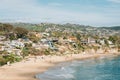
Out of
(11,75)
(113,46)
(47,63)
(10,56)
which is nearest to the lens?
(11,75)

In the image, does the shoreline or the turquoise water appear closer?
the shoreline

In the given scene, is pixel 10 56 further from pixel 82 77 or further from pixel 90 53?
pixel 90 53

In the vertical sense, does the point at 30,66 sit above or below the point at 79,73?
below

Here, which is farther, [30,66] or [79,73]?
[30,66]

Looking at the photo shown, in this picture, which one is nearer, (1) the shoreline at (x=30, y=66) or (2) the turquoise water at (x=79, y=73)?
(1) the shoreline at (x=30, y=66)

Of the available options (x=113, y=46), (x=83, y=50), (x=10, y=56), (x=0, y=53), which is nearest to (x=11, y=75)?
(x=10, y=56)

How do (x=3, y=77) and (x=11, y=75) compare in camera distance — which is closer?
(x=3, y=77)

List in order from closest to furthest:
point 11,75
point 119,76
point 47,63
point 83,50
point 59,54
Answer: point 11,75 < point 119,76 < point 47,63 < point 59,54 < point 83,50
